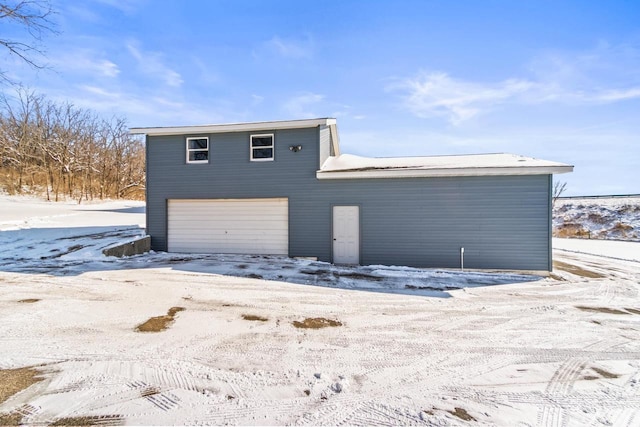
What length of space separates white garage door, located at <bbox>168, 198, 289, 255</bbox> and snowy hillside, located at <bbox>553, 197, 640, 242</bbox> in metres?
20.1

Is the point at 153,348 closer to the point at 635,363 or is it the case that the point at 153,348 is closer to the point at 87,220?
the point at 635,363

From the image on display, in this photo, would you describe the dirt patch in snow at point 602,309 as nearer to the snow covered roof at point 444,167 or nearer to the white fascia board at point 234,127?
the snow covered roof at point 444,167

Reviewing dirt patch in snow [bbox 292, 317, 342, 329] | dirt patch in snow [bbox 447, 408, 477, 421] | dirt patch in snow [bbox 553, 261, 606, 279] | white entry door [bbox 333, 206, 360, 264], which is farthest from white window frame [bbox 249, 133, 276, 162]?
dirt patch in snow [bbox 553, 261, 606, 279]

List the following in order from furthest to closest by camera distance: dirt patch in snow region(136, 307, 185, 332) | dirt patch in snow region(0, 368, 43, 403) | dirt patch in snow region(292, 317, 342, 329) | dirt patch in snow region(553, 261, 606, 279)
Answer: dirt patch in snow region(553, 261, 606, 279) → dirt patch in snow region(292, 317, 342, 329) → dirt patch in snow region(136, 307, 185, 332) → dirt patch in snow region(0, 368, 43, 403)

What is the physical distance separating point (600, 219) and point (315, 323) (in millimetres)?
28371

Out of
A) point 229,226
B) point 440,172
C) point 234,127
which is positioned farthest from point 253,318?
point 234,127

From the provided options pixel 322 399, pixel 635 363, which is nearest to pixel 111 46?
pixel 322 399

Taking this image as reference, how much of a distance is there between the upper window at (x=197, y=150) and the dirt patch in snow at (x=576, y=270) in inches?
496

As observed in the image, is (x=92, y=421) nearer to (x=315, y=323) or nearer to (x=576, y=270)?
(x=315, y=323)

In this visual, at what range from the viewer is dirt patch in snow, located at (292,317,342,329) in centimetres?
473

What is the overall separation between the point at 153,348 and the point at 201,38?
1033 centimetres

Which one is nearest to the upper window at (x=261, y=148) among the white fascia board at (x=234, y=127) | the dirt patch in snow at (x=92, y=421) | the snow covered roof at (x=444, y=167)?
the white fascia board at (x=234, y=127)

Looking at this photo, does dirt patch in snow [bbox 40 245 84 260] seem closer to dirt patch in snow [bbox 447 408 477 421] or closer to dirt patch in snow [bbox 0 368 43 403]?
dirt patch in snow [bbox 0 368 43 403]

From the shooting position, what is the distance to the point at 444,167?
31.1ft
